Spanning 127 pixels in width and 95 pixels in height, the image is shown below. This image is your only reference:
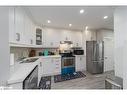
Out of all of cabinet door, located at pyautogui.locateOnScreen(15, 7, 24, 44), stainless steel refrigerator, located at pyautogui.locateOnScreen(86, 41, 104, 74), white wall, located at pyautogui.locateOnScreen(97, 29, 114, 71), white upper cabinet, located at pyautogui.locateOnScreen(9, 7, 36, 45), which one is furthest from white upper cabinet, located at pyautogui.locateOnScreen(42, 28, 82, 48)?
cabinet door, located at pyautogui.locateOnScreen(15, 7, 24, 44)

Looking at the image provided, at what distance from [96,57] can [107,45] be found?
982mm

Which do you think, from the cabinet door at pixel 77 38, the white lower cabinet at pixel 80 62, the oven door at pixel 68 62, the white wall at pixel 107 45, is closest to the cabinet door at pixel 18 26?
the oven door at pixel 68 62

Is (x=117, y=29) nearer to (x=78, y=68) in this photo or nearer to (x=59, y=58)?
(x=59, y=58)

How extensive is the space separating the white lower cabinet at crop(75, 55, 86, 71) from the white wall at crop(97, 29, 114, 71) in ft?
3.07

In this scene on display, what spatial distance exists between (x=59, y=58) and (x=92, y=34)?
2129 mm

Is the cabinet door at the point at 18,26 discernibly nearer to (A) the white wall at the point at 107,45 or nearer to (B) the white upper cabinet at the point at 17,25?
(B) the white upper cabinet at the point at 17,25

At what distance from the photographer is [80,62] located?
457 centimetres

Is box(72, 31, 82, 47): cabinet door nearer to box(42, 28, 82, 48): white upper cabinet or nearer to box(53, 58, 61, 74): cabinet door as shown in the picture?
box(42, 28, 82, 48): white upper cabinet

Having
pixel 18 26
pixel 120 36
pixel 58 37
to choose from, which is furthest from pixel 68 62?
pixel 18 26

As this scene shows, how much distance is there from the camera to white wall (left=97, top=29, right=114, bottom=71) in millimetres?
4625

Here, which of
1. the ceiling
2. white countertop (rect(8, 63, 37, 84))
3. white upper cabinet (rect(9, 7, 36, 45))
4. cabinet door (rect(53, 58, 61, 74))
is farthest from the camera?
cabinet door (rect(53, 58, 61, 74))

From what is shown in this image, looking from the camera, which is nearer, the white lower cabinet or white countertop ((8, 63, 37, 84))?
white countertop ((8, 63, 37, 84))

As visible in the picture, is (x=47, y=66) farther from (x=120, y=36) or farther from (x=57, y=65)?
(x=120, y=36)
